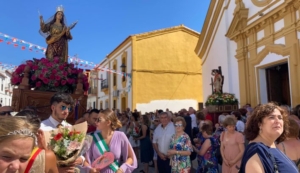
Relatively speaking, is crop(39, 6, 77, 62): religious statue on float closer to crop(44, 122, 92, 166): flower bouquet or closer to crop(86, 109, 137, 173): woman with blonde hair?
crop(86, 109, 137, 173): woman with blonde hair

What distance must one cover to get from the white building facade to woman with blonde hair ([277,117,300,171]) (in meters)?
5.78

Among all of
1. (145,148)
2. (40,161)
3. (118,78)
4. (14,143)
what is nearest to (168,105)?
(118,78)

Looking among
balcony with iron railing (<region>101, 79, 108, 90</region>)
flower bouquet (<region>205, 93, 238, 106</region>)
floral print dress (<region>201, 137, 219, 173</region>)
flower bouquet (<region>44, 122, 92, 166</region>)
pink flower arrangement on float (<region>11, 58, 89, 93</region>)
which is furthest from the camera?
balcony with iron railing (<region>101, 79, 108, 90</region>)

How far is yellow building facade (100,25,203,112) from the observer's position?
20719mm

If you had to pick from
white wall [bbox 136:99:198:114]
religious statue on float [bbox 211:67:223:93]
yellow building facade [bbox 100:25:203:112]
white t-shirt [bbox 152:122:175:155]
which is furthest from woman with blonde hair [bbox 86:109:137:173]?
white wall [bbox 136:99:198:114]

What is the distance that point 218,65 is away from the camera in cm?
1382

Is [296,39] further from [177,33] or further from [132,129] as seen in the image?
[177,33]

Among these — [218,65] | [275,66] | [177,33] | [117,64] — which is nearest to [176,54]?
[177,33]

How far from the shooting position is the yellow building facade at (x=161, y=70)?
20.7 m

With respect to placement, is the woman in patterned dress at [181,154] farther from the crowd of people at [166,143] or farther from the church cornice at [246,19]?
the church cornice at [246,19]

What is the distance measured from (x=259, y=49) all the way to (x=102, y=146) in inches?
354

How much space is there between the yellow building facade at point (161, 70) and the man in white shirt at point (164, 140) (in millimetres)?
14482

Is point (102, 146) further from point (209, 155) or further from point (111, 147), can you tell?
point (209, 155)

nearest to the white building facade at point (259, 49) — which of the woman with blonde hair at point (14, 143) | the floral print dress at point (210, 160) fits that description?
the floral print dress at point (210, 160)
